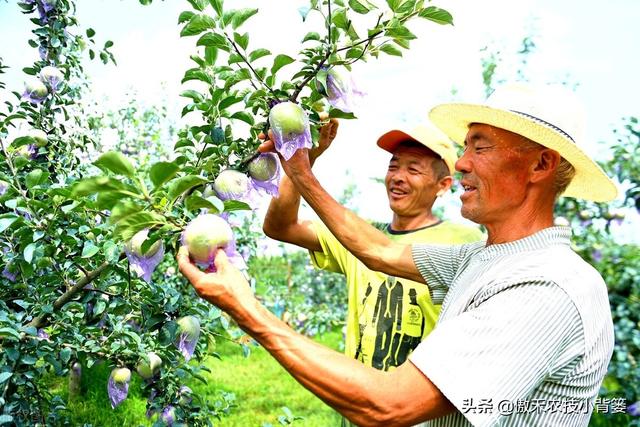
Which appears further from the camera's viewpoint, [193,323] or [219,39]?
[193,323]

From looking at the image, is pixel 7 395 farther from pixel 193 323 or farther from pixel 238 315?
pixel 238 315

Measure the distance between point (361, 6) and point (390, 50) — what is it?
100 mm

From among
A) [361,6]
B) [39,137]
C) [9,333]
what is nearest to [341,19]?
[361,6]

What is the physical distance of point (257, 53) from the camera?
116 cm

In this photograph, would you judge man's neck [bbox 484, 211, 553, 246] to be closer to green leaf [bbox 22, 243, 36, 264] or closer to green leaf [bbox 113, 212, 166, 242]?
green leaf [bbox 113, 212, 166, 242]

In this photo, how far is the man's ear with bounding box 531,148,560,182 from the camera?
129 cm

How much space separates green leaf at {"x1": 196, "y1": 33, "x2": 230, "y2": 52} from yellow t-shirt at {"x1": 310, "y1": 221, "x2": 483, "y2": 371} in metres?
0.97

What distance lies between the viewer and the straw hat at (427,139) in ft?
6.72

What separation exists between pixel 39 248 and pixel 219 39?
0.69 metres

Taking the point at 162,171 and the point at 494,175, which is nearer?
the point at 162,171

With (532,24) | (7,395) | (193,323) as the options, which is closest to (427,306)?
(193,323)

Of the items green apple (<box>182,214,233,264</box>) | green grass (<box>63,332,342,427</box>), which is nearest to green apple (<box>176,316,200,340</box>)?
green apple (<box>182,214,233,264</box>)

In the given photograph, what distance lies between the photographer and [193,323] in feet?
4.21

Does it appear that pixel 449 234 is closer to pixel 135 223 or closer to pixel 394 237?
pixel 394 237
